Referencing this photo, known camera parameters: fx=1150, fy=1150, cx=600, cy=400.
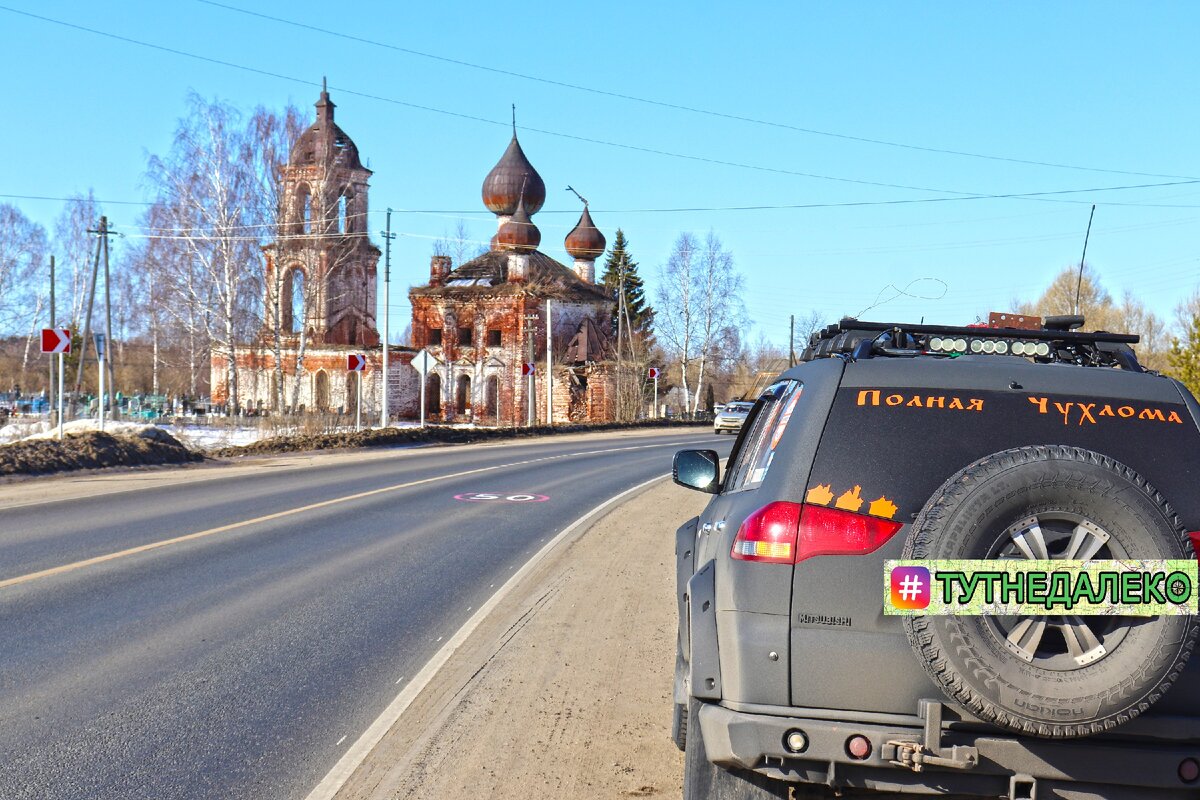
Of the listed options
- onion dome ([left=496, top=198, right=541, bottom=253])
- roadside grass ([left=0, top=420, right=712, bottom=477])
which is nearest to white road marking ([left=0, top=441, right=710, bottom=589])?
roadside grass ([left=0, top=420, right=712, bottom=477])

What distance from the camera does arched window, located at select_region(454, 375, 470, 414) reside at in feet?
234

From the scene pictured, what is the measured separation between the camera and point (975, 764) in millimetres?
3500

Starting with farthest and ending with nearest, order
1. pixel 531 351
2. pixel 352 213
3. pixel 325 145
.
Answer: pixel 352 213, pixel 531 351, pixel 325 145

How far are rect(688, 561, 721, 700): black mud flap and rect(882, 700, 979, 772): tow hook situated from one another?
23.8 inches

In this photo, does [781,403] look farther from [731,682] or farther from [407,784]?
[407,784]

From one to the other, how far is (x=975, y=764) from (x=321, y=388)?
214 feet

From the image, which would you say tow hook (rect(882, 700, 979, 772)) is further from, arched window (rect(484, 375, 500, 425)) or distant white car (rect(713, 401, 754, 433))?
arched window (rect(484, 375, 500, 425))

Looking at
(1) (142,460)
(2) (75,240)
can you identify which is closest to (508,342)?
(2) (75,240)

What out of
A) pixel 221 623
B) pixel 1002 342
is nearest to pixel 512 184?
pixel 221 623

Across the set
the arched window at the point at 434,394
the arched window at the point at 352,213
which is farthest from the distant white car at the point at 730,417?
the arched window at the point at 434,394

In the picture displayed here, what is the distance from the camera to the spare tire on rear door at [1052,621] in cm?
335

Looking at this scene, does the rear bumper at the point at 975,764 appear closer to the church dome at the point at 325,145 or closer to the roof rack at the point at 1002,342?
the roof rack at the point at 1002,342

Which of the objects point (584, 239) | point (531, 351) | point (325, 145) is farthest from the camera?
point (584, 239)

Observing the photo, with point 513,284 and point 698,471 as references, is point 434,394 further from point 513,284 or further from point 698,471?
point 698,471
